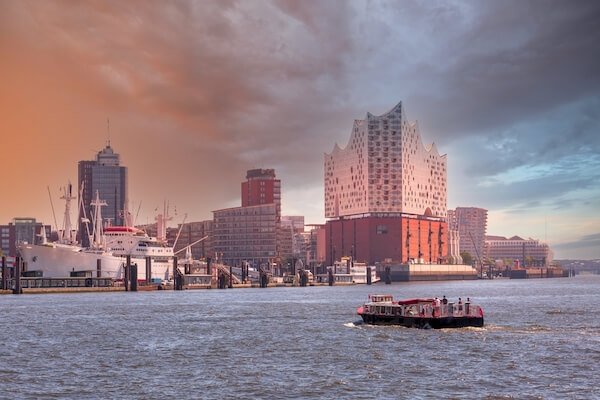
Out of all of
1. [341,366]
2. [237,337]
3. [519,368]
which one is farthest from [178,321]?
[519,368]

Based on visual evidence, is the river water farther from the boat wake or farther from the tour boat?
the tour boat

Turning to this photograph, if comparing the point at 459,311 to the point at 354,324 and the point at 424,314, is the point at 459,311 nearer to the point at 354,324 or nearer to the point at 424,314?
the point at 424,314

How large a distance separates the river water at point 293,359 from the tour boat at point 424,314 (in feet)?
3.94

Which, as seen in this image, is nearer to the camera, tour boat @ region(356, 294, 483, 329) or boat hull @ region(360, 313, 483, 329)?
boat hull @ region(360, 313, 483, 329)

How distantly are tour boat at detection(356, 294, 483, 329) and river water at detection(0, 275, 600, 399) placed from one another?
3.94ft

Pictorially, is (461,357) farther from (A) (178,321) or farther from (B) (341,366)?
(A) (178,321)

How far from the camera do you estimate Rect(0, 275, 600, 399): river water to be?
55000mm

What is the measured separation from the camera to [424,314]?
300ft

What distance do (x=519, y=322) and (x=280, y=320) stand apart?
2954cm

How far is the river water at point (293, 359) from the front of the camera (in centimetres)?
5500

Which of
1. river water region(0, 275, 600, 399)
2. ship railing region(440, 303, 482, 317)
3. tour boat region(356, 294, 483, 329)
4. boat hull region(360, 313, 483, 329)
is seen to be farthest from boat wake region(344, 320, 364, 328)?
ship railing region(440, 303, 482, 317)

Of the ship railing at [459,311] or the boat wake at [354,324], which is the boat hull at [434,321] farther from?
the boat wake at [354,324]

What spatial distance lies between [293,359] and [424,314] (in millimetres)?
25904

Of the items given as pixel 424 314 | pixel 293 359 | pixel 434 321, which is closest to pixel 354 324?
pixel 424 314
